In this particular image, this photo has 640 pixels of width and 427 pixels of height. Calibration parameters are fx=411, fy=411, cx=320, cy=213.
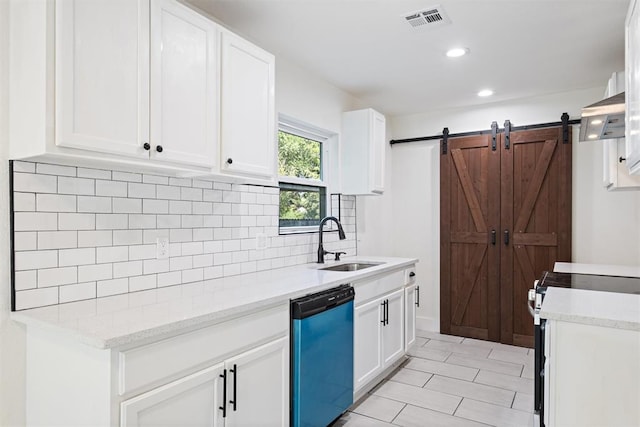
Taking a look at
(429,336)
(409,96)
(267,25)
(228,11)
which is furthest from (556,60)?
(429,336)

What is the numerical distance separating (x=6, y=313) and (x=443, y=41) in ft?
9.52

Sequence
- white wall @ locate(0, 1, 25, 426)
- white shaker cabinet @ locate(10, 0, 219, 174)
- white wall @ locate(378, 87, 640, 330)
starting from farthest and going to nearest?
1. white wall @ locate(378, 87, 640, 330)
2. white wall @ locate(0, 1, 25, 426)
3. white shaker cabinet @ locate(10, 0, 219, 174)

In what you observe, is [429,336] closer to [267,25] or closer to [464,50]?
[464,50]

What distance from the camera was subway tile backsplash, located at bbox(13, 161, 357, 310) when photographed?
1.69 m

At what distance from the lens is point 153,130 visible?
1.80 metres

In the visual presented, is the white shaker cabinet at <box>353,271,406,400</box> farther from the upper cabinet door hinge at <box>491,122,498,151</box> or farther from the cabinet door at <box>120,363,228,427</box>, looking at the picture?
the upper cabinet door hinge at <box>491,122,498,151</box>

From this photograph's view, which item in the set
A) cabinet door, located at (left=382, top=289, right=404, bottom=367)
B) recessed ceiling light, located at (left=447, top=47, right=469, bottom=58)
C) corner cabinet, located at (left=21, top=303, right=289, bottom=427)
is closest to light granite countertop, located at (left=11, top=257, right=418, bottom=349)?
corner cabinet, located at (left=21, top=303, right=289, bottom=427)

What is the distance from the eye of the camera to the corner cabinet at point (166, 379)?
135cm

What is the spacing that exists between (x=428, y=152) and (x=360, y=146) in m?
1.27

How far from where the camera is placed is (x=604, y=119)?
237 centimetres

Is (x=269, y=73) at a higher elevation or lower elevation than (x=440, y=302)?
higher

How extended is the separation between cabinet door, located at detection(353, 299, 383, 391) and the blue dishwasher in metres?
0.10

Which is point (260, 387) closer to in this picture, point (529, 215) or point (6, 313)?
point (6, 313)

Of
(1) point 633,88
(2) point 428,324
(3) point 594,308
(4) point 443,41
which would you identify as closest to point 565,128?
(4) point 443,41
